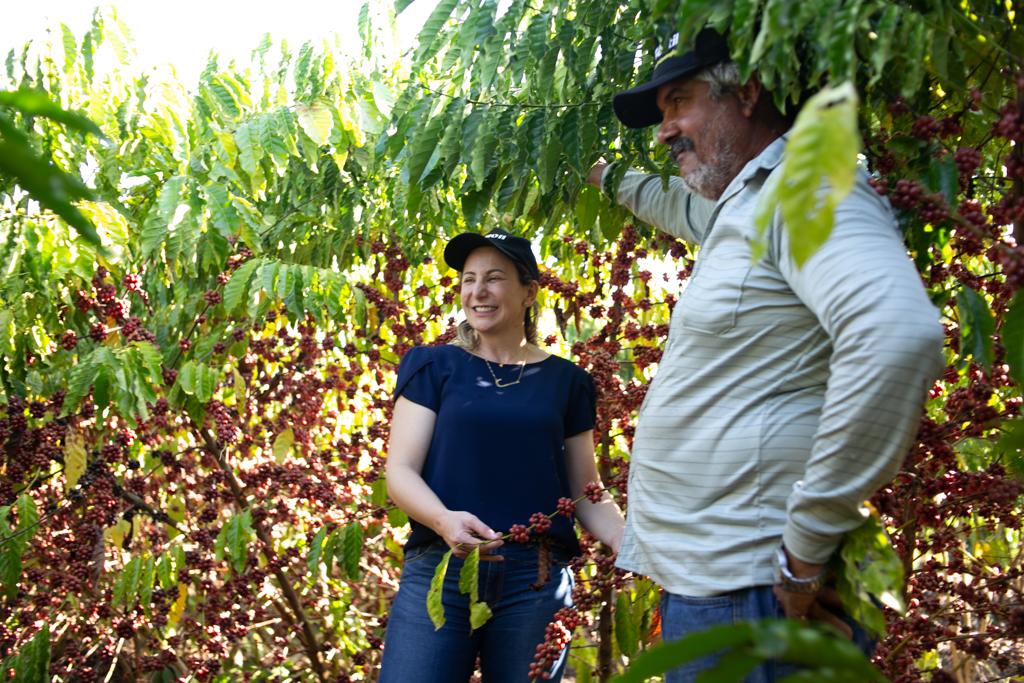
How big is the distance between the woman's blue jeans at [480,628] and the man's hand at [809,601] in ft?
3.12

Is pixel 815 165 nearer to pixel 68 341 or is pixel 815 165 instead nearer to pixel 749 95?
pixel 749 95

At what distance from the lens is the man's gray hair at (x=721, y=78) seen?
181 centimetres

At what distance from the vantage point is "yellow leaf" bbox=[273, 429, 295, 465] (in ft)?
13.1

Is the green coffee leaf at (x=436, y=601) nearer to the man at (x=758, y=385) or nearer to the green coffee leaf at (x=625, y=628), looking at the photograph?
the man at (x=758, y=385)

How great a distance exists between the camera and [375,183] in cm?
397

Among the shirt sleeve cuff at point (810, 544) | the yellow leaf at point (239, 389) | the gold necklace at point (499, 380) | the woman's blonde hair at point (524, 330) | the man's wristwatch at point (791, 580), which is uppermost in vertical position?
the yellow leaf at point (239, 389)

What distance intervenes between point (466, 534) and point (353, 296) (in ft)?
4.73

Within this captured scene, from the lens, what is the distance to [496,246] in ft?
9.16

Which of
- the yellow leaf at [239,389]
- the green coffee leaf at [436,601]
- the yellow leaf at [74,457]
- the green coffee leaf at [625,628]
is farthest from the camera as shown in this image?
the yellow leaf at [239,389]

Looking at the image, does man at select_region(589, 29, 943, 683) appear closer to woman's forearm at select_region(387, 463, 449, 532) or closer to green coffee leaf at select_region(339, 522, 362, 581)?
woman's forearm at select_region(387, 463, 449, 532)

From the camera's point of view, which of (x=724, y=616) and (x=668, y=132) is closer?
(x=724, y=616)

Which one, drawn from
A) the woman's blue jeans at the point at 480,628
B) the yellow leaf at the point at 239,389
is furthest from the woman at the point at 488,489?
the yellow leaf at the point at 239,389

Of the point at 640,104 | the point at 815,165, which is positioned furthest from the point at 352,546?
the point at 815,165

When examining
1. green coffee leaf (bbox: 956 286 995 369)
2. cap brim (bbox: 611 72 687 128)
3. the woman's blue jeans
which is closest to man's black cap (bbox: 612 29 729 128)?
cap brim (bbox: 611 72 687 128)
